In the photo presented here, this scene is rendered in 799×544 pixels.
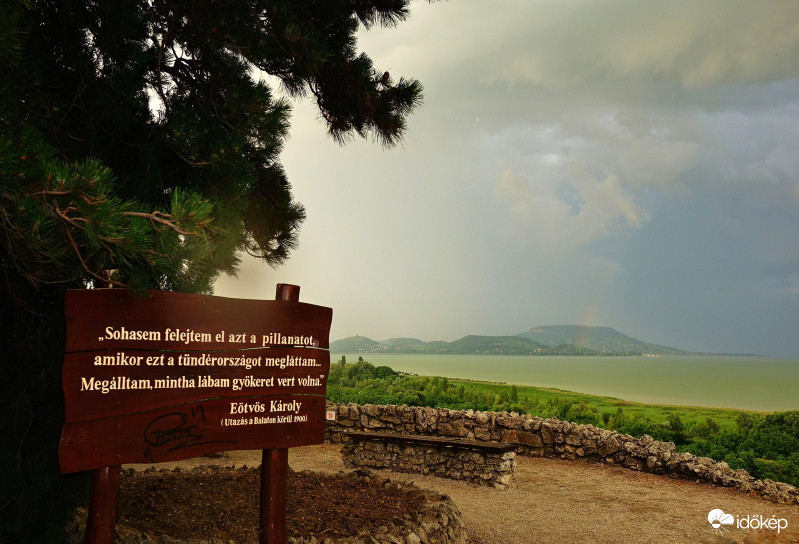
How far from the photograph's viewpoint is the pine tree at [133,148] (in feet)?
8.92

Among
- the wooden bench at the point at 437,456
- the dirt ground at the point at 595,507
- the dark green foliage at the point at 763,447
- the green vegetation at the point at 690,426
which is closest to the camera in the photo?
the dirt ground at the point at 595,507

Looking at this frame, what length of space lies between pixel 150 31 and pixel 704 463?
30.4 ft

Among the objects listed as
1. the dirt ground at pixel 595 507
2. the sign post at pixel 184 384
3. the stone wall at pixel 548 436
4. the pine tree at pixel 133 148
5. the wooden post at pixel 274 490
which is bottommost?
the dirt ground at pixel 595 507

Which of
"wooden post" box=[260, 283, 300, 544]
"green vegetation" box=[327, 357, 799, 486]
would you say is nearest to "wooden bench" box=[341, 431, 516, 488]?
"green vegetation" box=[327, 357, 799, 486]

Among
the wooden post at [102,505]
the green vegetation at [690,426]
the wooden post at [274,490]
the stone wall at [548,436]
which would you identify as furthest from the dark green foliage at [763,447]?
the wooden post at [102,505]

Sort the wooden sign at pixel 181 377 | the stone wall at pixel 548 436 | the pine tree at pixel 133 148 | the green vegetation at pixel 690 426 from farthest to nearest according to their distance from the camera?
the green vegetation at pixel 690 426, the stone wall at pixel 548 436, the wooden sign at pixel 181 377, the pine tree at pixel 133 148

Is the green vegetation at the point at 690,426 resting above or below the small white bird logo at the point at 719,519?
above

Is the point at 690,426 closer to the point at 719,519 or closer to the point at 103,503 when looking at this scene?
the point at 719,519

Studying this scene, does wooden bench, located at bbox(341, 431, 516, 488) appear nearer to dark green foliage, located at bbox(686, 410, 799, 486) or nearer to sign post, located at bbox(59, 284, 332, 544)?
dark green foliage, located at bbox(686, 410, 799, 486)

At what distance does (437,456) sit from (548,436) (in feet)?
7.70

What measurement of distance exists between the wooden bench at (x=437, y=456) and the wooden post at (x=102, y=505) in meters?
5.70

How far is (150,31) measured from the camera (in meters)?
5.34

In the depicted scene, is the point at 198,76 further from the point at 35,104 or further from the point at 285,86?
the point at 35,104

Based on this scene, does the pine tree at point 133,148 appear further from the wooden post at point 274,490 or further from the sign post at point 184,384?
the wooden post at point 274,490
